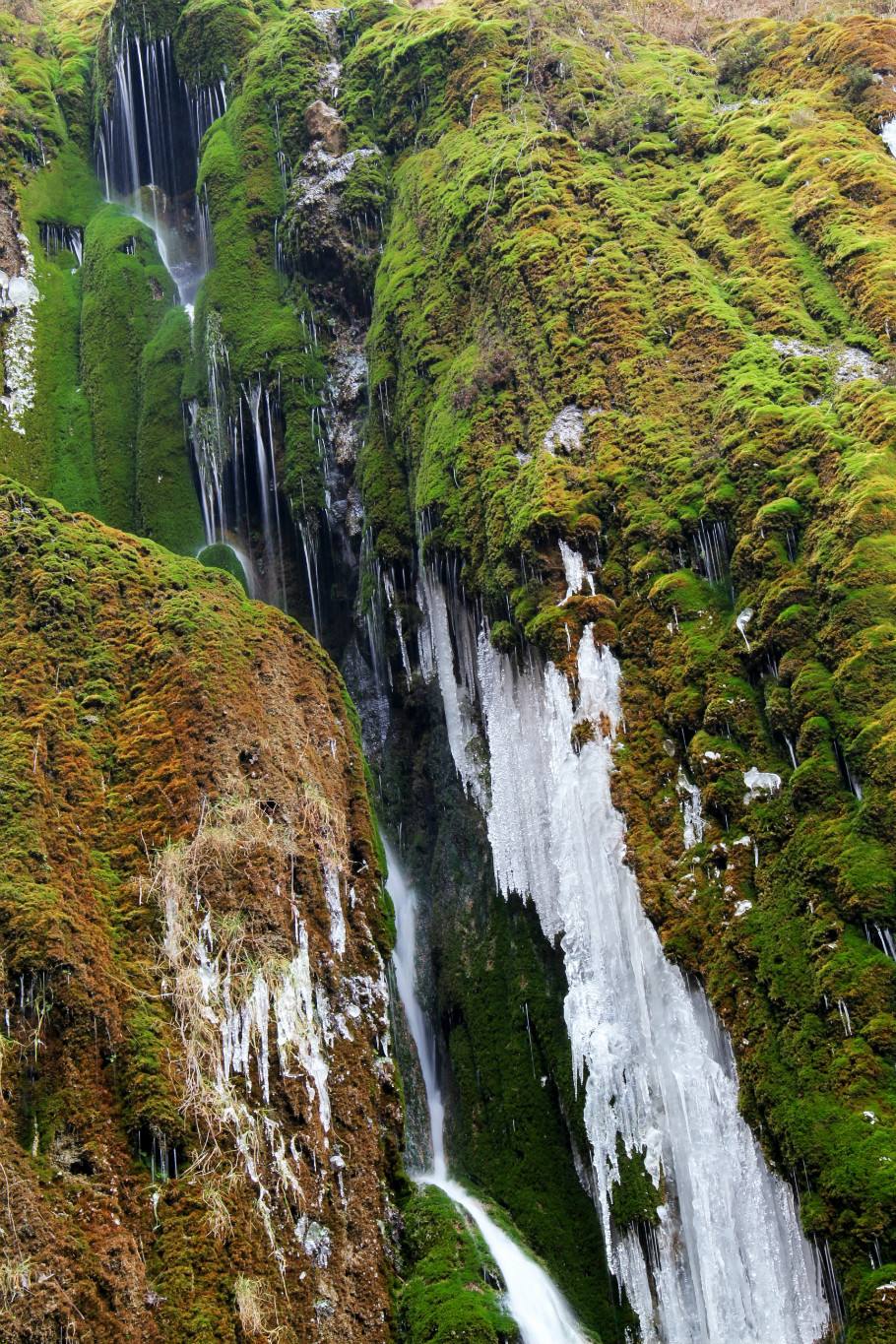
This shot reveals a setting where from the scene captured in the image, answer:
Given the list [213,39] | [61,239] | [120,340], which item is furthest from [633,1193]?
[213,39]

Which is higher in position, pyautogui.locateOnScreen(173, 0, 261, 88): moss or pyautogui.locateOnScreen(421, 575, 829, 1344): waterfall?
pyautogui.locateOnScreen(173, 0, 261, 88): moss

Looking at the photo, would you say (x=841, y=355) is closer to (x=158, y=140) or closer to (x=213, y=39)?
(x=213, y=39)

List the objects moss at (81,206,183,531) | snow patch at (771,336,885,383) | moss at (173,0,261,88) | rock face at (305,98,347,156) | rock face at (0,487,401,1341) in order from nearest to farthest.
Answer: rock face at (0,487,401,1341), snow patch at (771,336,885,383), moss at (81,206,183,531), rock face at (305,98,347,156), moss at (173,0,261,88)

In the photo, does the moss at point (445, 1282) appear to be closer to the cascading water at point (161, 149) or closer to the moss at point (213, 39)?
the cascading water at point (161, 149)

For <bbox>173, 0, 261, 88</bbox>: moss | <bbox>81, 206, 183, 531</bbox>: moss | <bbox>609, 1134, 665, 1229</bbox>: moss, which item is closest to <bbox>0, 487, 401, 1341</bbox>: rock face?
<bbox>609, 1134, 665, 1229</bbox>: moss

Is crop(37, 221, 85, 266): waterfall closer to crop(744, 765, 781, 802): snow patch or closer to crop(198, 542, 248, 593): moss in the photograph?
crop(198, 542, 248, 593): moss

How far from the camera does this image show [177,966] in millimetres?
15227

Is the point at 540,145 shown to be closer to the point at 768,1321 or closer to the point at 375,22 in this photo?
the point at 375,22

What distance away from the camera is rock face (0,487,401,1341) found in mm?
12742

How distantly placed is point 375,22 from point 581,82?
1260 centimetres

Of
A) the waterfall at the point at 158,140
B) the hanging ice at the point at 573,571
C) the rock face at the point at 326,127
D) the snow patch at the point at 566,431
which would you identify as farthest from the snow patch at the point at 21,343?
the hanging ice at the point at 573,571

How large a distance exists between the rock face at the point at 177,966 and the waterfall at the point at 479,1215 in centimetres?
267

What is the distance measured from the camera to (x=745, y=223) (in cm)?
2667

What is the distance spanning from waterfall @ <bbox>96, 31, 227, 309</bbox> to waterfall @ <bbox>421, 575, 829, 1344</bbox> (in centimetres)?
2689
